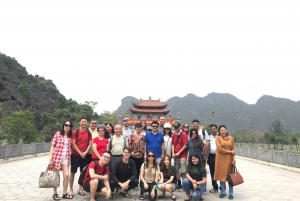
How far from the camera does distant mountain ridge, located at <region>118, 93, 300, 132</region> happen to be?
254 ft

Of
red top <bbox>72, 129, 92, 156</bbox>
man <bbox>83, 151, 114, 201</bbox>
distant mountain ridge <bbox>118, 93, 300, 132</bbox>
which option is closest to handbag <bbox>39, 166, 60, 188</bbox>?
man <bbox>83, 151, 114, 201</bbox>

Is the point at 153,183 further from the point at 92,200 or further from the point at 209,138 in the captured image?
the point at 209,138

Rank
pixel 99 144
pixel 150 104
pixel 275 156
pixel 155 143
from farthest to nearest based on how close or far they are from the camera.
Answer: pixel 150 104 → pixel 275 156 → pixel 155 143 → pixel 99 144

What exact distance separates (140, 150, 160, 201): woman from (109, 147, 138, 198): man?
8.2 inches

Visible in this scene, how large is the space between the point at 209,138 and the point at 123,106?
301ft

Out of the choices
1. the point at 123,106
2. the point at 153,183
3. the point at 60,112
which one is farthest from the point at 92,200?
the point at 123,106

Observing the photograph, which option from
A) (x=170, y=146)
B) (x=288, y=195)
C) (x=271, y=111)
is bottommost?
(x=288, y=195)

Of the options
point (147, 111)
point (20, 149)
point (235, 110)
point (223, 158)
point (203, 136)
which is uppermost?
point (235, 110)

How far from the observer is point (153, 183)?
4242 millimetres

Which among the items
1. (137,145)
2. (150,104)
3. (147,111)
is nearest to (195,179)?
(137,145)

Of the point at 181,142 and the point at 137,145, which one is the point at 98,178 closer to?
the point at 137,145

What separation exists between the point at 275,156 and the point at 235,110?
85.3 metres

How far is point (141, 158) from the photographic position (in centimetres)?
497

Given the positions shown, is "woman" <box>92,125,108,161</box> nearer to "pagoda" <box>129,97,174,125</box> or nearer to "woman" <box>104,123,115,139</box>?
"woman" <box>104,123,115,139</box>
